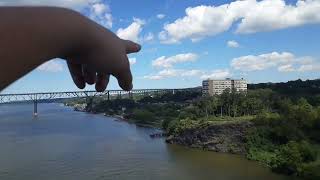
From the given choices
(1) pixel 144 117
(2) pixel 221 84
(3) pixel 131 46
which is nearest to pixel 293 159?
(3) pixel 131 46

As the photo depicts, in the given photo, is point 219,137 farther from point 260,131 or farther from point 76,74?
point 76,74

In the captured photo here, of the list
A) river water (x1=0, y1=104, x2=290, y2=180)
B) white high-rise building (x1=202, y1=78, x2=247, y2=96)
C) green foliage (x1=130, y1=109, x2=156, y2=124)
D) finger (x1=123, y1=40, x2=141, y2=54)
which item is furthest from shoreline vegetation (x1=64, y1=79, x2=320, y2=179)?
white high-rise building (x1=202, y1=78, x2=247, y2=96)

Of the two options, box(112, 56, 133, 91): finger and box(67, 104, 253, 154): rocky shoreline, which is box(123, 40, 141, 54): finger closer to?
box(112, 56, 133, 91): finger

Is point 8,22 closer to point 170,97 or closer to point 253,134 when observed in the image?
point 253,134

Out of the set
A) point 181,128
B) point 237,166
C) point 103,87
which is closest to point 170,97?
point 181,128

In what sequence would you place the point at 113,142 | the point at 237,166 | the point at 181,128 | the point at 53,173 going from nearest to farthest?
the point at 53,173 < the point at 237,166 < the point at 113,142 < the point at 181,128

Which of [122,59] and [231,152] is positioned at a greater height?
[122,59]
